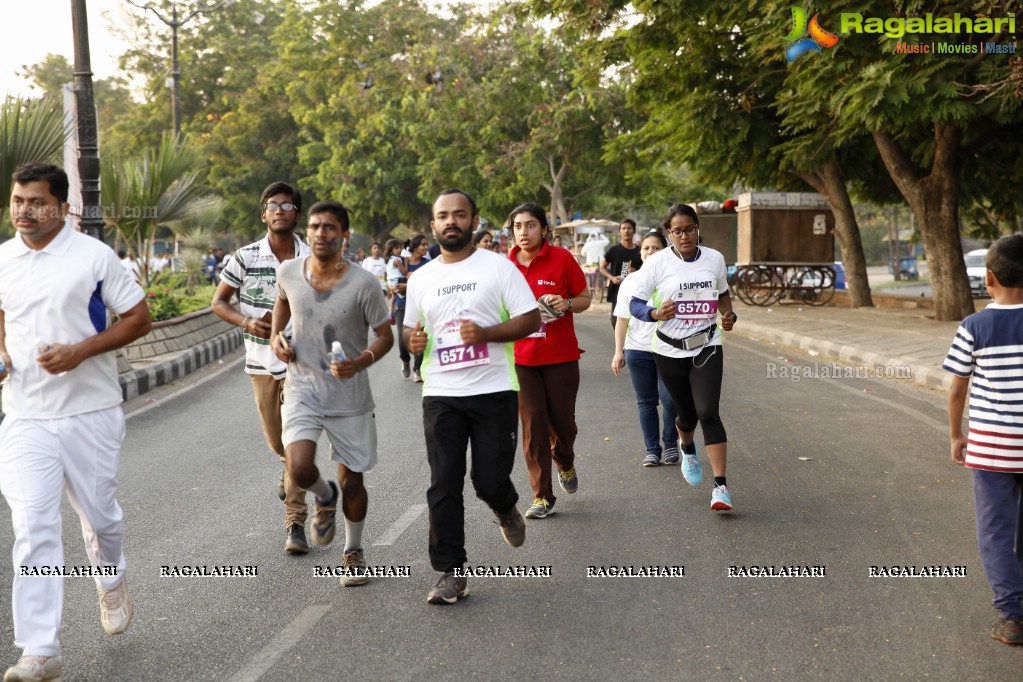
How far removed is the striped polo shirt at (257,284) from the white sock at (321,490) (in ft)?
2.67

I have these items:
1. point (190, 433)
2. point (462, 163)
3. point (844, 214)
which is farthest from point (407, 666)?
point (462, 163)

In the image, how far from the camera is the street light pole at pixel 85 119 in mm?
12984

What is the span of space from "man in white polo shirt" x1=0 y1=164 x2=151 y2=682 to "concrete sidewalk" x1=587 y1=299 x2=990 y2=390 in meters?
9.67

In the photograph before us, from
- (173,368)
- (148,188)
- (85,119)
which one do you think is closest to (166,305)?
(148,188)

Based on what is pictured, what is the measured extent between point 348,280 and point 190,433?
5.57 meters

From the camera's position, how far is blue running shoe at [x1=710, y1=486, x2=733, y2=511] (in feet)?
21.9

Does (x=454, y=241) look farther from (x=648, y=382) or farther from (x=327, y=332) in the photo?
(x=648, y=382)

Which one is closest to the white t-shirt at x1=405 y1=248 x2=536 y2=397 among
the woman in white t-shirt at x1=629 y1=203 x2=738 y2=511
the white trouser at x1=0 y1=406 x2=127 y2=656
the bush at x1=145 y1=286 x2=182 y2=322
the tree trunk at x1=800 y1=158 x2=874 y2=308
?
the white trouser at x1=0 y1=406 x2=127 y2=656

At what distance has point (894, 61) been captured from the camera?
14.6 meters

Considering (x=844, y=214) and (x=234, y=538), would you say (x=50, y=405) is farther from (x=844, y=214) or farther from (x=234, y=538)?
(x=844, y=214)

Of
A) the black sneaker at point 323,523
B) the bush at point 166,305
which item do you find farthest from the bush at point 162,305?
the black sneaker at point 323,523

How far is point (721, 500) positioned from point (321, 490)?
2430 mm

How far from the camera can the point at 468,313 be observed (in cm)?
512

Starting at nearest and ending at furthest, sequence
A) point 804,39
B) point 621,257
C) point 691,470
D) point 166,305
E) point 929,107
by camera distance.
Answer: point 691,470
point 621,257
point 929,107
point 804,39
point 166,305
